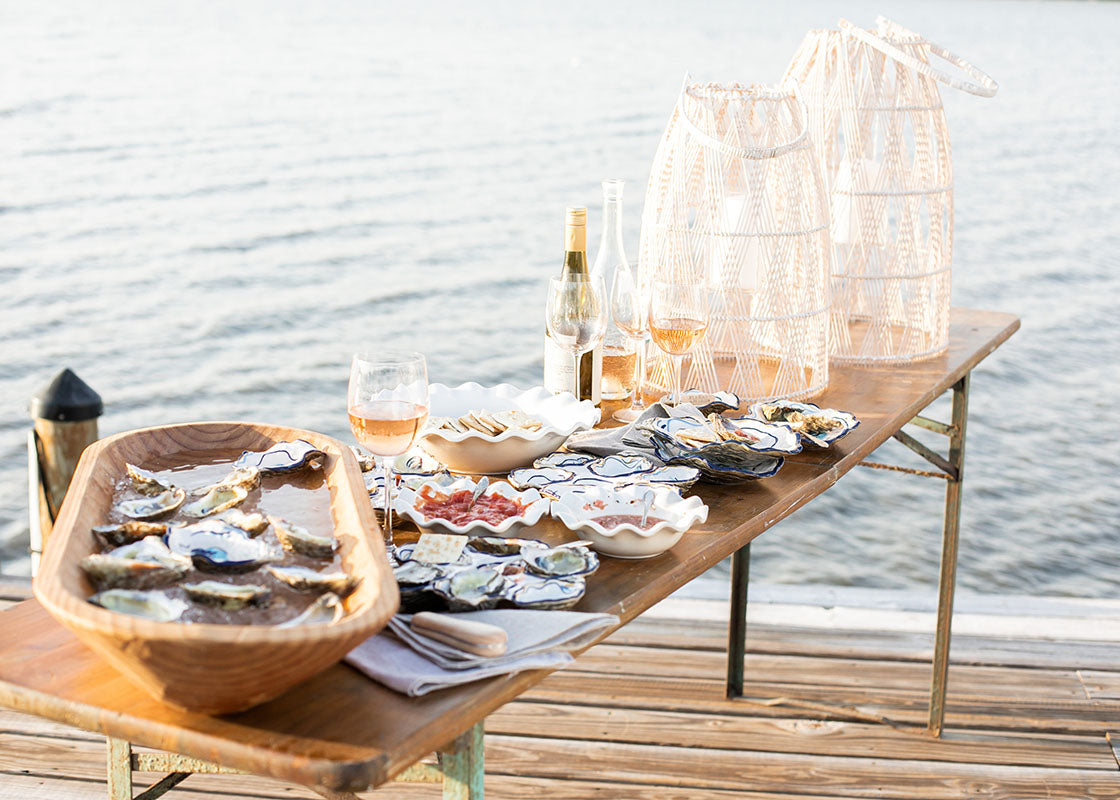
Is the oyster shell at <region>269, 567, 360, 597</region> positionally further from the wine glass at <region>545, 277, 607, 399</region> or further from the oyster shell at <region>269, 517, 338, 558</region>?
the wine glass at <region>545, 277, 607, 399</region>

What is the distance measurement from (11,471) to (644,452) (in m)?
5.26

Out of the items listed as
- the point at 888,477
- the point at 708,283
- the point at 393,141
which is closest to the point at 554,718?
the point at 708,283

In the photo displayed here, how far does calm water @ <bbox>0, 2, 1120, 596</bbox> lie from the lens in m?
6.03

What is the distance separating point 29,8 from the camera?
20.5m

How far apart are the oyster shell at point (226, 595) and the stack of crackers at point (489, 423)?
0.58 metres

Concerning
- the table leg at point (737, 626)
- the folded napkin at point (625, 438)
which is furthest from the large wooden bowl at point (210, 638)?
the table leg at point (737, 626)

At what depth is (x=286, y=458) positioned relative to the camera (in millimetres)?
1344

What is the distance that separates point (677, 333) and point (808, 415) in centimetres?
24

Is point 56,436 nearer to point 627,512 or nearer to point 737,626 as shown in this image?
point 627,512

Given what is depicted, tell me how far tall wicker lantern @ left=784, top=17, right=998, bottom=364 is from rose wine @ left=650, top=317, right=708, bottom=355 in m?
0.47

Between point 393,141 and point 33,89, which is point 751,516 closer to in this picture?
point 393,141

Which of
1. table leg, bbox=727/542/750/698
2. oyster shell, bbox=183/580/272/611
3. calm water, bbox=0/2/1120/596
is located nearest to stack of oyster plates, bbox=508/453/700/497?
oyster shell, bbox=183/580/272/611

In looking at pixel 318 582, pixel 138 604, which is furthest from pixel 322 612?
pixel 138 604

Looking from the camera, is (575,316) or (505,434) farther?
(575,316)
